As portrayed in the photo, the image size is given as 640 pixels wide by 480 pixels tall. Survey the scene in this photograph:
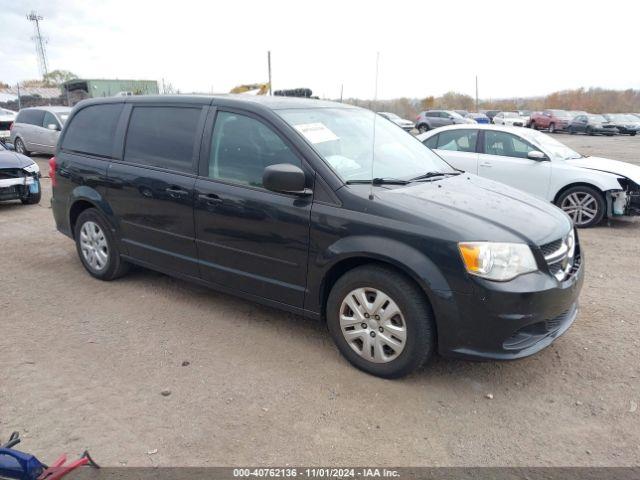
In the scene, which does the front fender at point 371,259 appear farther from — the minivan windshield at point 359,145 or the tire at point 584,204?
the tire at point 584,204

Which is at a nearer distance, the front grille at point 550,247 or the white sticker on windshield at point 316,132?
the front grille at point 550,247

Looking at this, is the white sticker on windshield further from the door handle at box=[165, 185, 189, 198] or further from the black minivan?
the door handle at box=[165, 185, 189, 198]

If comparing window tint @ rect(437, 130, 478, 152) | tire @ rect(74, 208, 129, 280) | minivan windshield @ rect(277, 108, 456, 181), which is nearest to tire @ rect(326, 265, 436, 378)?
minivan windshield @ rect(277, 108, 456, 181)

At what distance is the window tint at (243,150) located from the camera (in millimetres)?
3693

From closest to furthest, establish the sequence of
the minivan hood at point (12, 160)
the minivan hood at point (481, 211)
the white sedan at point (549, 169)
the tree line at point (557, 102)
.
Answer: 1. the minivan hood at point (481, 211)
2. the white sedan at point (549, 169)
3. the minivan hood at point (12, 160)
4. the tree line at point (557, 102)

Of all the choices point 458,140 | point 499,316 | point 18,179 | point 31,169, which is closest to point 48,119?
point 31,169

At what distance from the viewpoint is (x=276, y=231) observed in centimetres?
362

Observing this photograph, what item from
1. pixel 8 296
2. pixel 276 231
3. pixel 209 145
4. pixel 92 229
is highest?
pixel 209 145

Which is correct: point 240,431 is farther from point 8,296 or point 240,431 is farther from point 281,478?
point 8,296

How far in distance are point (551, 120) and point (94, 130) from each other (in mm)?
35303

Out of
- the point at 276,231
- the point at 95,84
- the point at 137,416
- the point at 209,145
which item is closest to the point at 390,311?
the point at 276,231

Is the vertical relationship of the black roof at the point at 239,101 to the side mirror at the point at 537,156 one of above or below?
above

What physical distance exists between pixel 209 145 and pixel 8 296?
8.29ft

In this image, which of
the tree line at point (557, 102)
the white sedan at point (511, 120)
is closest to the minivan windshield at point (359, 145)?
the white sedan at point (511, 120)
